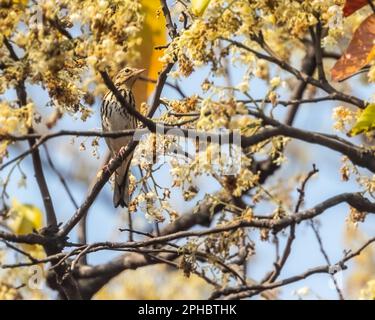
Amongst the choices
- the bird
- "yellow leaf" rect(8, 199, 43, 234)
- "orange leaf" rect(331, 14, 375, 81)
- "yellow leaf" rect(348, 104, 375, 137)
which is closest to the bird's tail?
the bird

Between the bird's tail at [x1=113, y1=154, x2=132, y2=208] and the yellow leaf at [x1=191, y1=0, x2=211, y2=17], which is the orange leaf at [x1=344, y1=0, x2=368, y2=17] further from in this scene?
the bird's tail at [x1=113, y1=154, x2=132, y2=208]

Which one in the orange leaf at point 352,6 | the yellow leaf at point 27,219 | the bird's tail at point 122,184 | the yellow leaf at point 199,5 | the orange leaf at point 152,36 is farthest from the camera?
the bird's tail at point 122,184

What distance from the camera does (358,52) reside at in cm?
261

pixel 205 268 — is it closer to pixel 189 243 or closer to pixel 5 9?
pixel 189 243

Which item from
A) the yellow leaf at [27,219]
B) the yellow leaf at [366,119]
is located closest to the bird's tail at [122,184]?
the yellow leaf at [27,219]

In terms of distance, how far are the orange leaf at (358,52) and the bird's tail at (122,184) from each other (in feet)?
4.84

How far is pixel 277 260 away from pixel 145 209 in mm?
983

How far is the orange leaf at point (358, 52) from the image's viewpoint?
2570 millimetres

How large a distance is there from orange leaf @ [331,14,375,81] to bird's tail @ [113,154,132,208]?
4.84ft

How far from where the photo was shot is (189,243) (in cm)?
319

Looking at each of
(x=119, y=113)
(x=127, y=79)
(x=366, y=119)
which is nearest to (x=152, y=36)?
(x=366, y=119)

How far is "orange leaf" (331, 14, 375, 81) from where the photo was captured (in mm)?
2570

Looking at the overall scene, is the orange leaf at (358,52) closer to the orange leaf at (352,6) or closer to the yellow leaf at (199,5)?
the orange leaf at (352,6)
